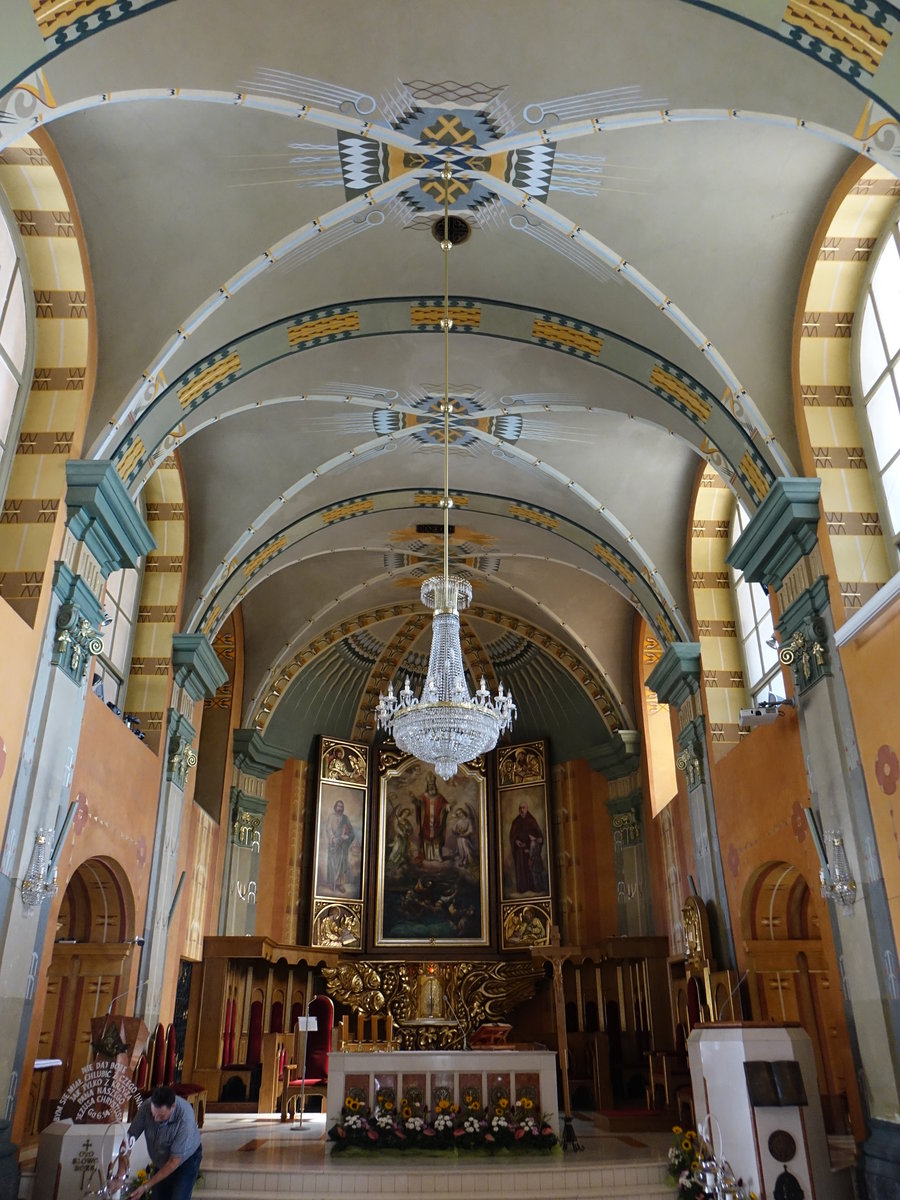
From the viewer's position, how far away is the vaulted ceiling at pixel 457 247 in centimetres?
666

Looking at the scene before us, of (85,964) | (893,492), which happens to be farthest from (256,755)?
(893,492)

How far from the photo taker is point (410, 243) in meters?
9.01

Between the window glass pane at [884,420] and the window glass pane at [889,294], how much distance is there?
1.03 ft

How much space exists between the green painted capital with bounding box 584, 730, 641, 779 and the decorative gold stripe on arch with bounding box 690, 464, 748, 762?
3.90 m

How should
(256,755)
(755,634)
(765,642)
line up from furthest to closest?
(256,755) < (755,634) < (765,642)

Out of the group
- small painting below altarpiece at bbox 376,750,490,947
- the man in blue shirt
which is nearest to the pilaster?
small painting below altarpiece at bbox 376,750,490,947

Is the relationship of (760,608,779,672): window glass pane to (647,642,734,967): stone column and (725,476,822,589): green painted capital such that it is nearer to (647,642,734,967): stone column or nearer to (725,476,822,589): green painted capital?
(647,642,734,967): stone column

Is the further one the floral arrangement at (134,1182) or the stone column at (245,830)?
the stone column at (245,830)

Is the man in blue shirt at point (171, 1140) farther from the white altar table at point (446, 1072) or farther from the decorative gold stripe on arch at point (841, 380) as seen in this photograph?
the decorative gold stripe on arch at point (841, 380)

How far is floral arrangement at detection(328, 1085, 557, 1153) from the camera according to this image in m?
8.38

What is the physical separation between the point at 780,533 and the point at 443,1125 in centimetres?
603

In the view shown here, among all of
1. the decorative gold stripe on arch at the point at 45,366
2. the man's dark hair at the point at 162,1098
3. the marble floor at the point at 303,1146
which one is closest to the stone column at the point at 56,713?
the decorative gold stripe on arch at the point at 45,366

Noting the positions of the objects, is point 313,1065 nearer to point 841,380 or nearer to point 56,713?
point 56,713

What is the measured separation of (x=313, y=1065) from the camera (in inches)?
547
